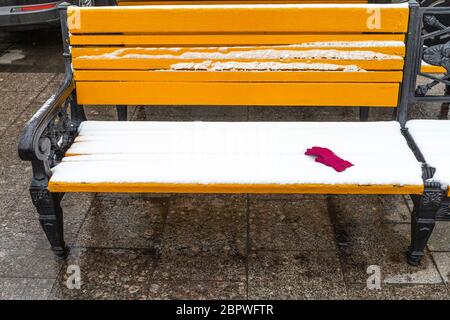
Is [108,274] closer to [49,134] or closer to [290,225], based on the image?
[49,134]

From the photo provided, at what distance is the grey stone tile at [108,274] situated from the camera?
3715 millimetres

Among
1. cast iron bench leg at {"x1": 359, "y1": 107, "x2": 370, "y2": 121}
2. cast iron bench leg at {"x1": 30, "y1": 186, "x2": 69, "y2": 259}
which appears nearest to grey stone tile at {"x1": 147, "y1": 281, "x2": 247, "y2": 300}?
cast iron bench leg at {"x1": 30, "y1": 186, "x2": 69, "y2": 259}

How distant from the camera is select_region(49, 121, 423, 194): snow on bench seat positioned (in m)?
3.65

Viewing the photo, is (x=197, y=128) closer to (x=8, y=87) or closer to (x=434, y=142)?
(x=434, y=142)

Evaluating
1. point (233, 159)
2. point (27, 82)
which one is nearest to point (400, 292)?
point (233, 159)

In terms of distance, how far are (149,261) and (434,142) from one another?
2076 mm

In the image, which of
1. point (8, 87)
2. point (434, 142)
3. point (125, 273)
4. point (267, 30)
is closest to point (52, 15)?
point (8, 87)

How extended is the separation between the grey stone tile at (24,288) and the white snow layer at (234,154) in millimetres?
683

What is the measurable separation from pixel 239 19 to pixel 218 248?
5.20 feet

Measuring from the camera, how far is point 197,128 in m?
4.30

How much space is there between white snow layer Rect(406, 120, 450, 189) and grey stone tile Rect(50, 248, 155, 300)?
1920 mm
